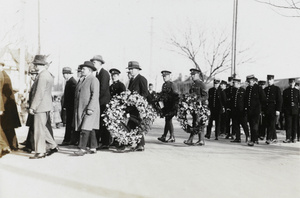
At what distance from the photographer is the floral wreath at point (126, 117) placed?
9000mm

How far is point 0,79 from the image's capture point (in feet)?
27.2

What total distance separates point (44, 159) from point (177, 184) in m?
3.74

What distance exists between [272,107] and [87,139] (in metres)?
7.28

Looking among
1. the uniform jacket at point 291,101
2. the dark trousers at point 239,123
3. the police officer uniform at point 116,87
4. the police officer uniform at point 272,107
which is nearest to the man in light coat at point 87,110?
the police officer uniform at point 116,87

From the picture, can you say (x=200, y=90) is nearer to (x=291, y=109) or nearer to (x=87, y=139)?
(x=87, y=139)

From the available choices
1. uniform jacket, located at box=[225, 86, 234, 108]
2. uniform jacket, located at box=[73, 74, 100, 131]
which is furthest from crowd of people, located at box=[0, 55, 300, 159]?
uniform jacket, located at box=[225, 86, 234, 108]

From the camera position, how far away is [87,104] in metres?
8.63

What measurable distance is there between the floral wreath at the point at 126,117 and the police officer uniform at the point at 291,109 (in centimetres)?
615

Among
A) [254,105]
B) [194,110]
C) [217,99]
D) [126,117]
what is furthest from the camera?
[217,99]

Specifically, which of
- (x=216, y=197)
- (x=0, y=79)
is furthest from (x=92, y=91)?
(x=216, y=197)

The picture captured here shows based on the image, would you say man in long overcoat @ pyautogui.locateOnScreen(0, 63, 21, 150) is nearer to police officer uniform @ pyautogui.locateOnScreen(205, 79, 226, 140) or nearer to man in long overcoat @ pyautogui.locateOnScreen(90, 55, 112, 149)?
man in long overcoat @ pyautogui.locateOnScreen(90, 55, 112, 149)

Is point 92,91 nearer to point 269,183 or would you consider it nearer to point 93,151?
point 93,151

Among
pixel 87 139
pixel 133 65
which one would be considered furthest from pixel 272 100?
pixel 87 139

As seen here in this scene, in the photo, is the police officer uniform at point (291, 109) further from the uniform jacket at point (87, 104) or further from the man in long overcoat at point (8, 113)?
the man in long overcoat at point (8, 113)
